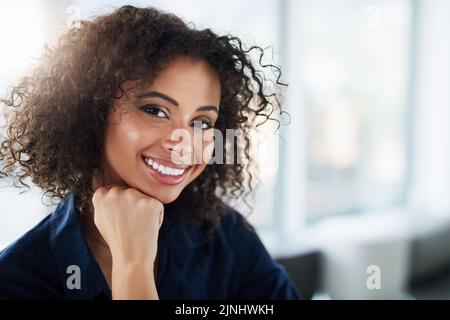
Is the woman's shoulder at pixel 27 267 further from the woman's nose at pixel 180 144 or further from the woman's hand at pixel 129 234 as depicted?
the woman's nose at pixel 180 144

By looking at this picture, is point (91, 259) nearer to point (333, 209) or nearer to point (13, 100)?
point (13, 100)

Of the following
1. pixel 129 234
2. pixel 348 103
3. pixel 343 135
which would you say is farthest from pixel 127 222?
pixel 348 103

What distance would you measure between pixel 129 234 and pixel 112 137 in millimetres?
135

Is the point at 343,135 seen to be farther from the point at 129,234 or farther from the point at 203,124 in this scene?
the point at 129,234

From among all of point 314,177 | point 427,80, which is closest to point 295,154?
point 314,177

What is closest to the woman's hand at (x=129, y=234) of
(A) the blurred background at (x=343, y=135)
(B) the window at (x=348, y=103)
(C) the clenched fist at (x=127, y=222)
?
(C) the clenched fist at (x=127, y=222)

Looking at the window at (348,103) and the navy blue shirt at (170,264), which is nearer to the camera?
the navy blue shirt at (170,264)

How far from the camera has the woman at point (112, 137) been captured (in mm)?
587

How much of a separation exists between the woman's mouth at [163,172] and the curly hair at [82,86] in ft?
0.24

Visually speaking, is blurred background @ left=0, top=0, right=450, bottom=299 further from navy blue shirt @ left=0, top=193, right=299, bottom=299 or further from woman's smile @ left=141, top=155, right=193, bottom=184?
woman's smile @ left=141, top=155, right=193, bottom=184

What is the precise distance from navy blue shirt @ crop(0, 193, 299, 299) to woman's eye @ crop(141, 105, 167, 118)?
0.17 meters

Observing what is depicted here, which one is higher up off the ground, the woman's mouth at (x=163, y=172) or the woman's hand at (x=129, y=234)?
the woman's mouth at (x=163, y=172)

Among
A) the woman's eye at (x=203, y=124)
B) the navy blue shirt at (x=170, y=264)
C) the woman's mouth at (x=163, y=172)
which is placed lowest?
the navy blue shirt at (x=170, y=264)

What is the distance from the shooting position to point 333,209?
3.25 ft
